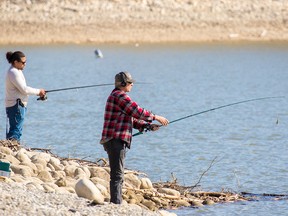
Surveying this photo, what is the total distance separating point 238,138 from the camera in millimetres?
17484

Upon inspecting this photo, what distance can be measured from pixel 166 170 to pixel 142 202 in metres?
3.32

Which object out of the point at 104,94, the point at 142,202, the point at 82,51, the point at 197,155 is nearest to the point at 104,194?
the point at 142,202

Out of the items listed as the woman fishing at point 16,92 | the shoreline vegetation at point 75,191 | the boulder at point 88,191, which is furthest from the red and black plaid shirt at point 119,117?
the woman fishing at point 16,92

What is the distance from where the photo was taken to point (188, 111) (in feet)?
72.2

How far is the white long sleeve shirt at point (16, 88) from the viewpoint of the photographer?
11.5 metres

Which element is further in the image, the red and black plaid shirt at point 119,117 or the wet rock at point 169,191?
the wet rock at point 169,191

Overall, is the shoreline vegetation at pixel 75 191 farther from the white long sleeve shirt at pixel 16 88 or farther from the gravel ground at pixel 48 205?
the white long sleeve shirt at pixel 16 88

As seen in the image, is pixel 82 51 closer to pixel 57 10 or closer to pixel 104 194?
pixel 57 10

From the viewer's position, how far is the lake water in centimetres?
1367

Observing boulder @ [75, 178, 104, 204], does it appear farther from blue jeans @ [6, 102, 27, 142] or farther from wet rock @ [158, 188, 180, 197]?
blue jeans @ [6, 102, 27, 142]

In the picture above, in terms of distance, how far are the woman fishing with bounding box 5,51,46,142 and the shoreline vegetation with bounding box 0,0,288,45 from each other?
92.2 ft

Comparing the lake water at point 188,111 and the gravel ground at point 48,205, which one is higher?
the lake water at point 188,111

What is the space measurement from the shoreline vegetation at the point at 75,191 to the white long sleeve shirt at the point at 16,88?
1.62ft

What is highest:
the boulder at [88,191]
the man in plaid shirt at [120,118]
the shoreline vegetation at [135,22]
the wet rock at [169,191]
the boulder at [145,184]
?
the shoreline vegetation at [135,22]
